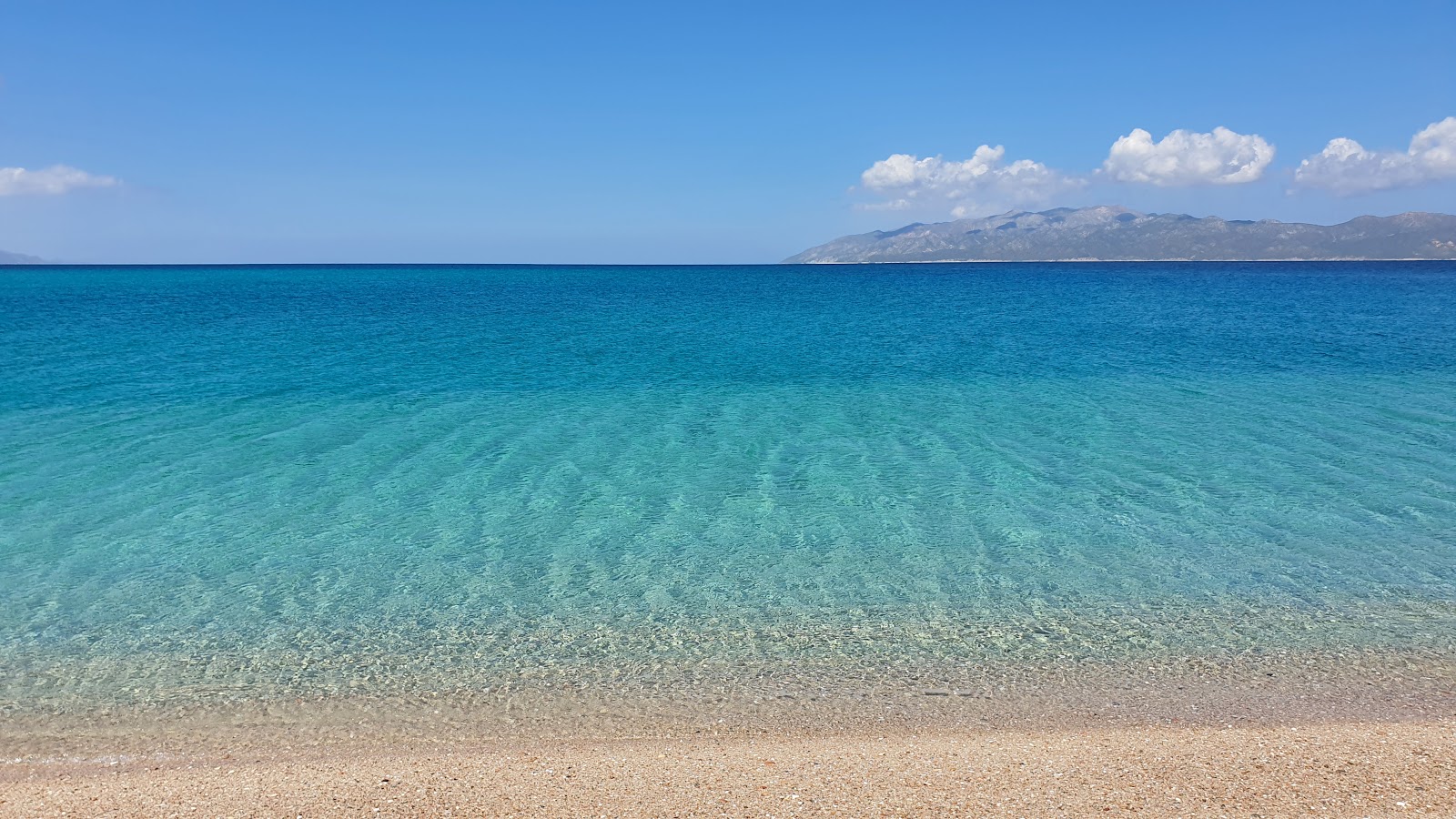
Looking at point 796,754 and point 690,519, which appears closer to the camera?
point 796,754

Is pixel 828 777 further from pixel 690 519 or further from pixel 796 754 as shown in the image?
pixel 690 519

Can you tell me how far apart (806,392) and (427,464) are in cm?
905

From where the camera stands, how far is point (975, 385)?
789 inches

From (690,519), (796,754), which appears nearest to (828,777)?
(796,754)

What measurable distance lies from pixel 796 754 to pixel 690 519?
16.6ft

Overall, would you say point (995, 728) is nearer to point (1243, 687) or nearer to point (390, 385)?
point (1243, 687)

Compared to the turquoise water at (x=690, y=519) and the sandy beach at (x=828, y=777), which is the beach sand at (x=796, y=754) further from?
the turquoise water at (x=690, y=519)

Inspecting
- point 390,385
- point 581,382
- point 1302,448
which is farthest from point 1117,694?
point 390,385

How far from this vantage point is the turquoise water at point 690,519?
6930 millimetres

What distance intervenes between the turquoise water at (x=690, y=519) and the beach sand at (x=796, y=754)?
1.76 feet

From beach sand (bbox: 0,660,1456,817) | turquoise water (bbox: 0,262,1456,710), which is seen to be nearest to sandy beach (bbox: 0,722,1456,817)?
beach sand (bbox: 0,660,1456,817)

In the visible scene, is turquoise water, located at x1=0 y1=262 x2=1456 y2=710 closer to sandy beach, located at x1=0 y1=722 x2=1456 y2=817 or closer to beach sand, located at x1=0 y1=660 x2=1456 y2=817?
beach sand, located at x1=0 y1=660 x2=1456 y2=817

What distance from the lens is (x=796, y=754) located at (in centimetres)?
529

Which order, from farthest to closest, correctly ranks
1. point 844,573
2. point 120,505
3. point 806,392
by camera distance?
point 806,392 < point 120,505 < point 844,573
